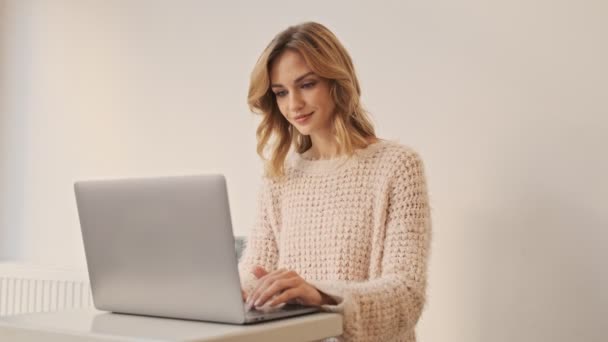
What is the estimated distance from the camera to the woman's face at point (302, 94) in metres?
1.84

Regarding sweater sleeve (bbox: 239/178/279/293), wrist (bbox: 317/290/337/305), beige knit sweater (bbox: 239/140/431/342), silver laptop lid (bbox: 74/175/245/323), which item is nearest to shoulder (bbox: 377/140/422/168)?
beige knit sweater (bbox: 239/140/431/342)

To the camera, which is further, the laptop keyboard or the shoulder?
the shoulder

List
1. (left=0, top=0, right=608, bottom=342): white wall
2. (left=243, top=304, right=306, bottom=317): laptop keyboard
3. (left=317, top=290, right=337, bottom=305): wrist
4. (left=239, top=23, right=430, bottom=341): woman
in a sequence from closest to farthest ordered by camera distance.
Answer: (left=243, top=304, right=306, bottom=317): laptop keyboard
(left=317, top=290, right=337, bottom=305): wrist
(left=239, top=23, right=430, bottom=341): woman
(left=0, top=0, right=608, bottom=342): white wall

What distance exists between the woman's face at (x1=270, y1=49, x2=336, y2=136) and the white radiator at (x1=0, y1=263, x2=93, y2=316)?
1.26 m

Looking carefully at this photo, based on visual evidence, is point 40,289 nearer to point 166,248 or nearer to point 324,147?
point 324,147

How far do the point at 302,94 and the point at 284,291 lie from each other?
1.96 feet

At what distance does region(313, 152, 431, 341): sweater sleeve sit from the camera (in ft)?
4.72

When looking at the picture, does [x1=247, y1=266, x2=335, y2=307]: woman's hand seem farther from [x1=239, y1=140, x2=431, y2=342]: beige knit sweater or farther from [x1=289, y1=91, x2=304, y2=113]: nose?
[x1=289, y1=91, x2=304, y2=113]: nose

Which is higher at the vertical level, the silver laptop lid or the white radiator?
the silver laptop lid

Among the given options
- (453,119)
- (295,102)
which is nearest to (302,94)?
(295,102)

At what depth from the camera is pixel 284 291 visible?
1.36 meters

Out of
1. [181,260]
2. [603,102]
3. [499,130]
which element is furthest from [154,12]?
[181,260]

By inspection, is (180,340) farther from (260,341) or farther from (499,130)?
(499,130)

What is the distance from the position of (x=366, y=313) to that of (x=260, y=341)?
0.31 meters
